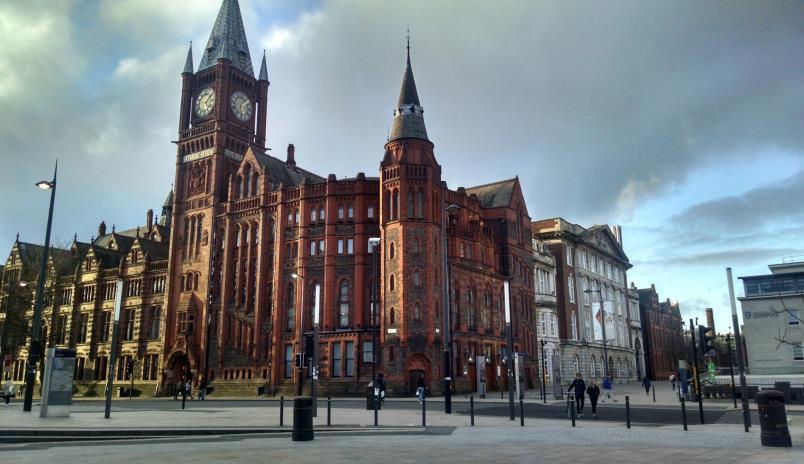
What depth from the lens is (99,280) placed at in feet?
251

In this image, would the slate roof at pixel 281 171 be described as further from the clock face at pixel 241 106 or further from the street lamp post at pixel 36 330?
the street lamp post at pixel 36 330

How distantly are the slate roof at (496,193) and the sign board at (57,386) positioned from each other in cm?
4729

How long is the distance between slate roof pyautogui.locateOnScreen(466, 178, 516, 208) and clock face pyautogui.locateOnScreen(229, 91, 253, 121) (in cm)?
2703

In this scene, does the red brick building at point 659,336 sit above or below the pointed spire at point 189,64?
below

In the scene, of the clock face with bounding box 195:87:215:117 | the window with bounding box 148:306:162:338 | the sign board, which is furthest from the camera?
the window with bounding box 148:306:162:338

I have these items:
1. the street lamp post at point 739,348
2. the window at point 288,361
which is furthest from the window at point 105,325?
the street lamp post at point 739,348

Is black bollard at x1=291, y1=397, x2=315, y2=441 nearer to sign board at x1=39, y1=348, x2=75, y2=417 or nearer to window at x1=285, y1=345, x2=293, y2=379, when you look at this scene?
sign board at x1=39, y1=348, x2=75, y2=417

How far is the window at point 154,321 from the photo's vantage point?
68494 millimetres

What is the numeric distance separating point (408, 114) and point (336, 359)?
22.2 meters

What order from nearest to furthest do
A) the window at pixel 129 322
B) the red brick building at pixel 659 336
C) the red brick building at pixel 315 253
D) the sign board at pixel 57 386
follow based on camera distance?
the sign board at pixel 57 386, the red brick building at pixel 315 253, the window at pixel 129 322, the red brick building at pixel 659 336

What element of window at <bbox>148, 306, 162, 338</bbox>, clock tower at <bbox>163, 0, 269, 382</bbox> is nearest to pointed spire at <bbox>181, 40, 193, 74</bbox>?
clock tower at <bbox>163, 0, 269, 382</bbox>

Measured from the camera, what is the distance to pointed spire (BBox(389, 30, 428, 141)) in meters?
53.0

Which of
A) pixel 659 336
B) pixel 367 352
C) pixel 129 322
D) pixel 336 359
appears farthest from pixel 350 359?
pixel 659 336

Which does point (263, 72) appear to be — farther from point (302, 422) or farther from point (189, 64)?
point (302, 422)
